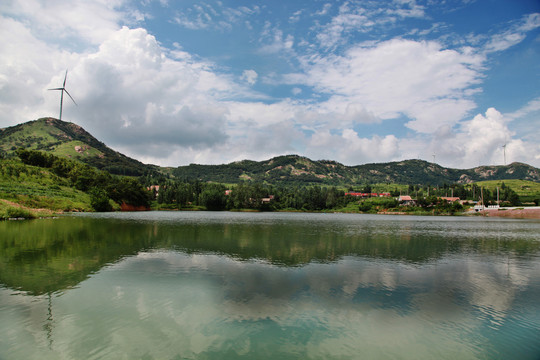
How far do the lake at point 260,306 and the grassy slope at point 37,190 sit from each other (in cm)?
5699

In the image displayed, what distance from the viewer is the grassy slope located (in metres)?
76.6

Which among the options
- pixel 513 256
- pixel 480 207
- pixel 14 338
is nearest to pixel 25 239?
pixel 14 338

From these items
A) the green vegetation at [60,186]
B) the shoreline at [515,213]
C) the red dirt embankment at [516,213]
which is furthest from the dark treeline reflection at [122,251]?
the shoreline at [515,213]

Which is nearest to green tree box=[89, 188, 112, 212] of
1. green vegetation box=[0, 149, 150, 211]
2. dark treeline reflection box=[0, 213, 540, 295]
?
green vegetation box=[0, 149, 150, 211]

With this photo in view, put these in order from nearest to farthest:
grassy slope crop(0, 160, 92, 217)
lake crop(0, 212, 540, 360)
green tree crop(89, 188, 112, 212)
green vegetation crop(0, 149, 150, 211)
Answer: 1. lake crop(0, 212, 540, 360)
2. grassy slope crop(0, 160, 92, 217)
3. green vegetation crop(0, 149, 150, 211)
4. green tree crop(89, 188, 112, 212)

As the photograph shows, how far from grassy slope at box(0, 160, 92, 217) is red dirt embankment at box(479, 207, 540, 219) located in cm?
18404

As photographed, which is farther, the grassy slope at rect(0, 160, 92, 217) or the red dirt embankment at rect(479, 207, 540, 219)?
the red dirt embankment at rect(479, 207, 540, 219)

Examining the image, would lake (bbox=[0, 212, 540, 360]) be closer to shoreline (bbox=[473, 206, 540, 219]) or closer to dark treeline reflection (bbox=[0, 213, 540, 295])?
dark treeline reflection (bbox=[0, 213, 540, 295])

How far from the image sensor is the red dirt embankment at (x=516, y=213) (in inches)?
5399

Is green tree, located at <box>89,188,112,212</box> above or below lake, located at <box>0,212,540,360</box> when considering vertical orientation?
above

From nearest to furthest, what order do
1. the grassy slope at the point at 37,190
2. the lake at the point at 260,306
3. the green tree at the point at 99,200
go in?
the lake at the point at 260,306, the grassy slope at the point at 37,190, the green tree at the point at 99,200

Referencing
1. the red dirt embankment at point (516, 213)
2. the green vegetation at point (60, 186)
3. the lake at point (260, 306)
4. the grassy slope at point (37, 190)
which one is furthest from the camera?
the red dirt embankment at point (516, 213)

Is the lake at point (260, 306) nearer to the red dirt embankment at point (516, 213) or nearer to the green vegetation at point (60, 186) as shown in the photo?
the green vegetation at point (60, 186)

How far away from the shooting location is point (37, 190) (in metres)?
91.2
